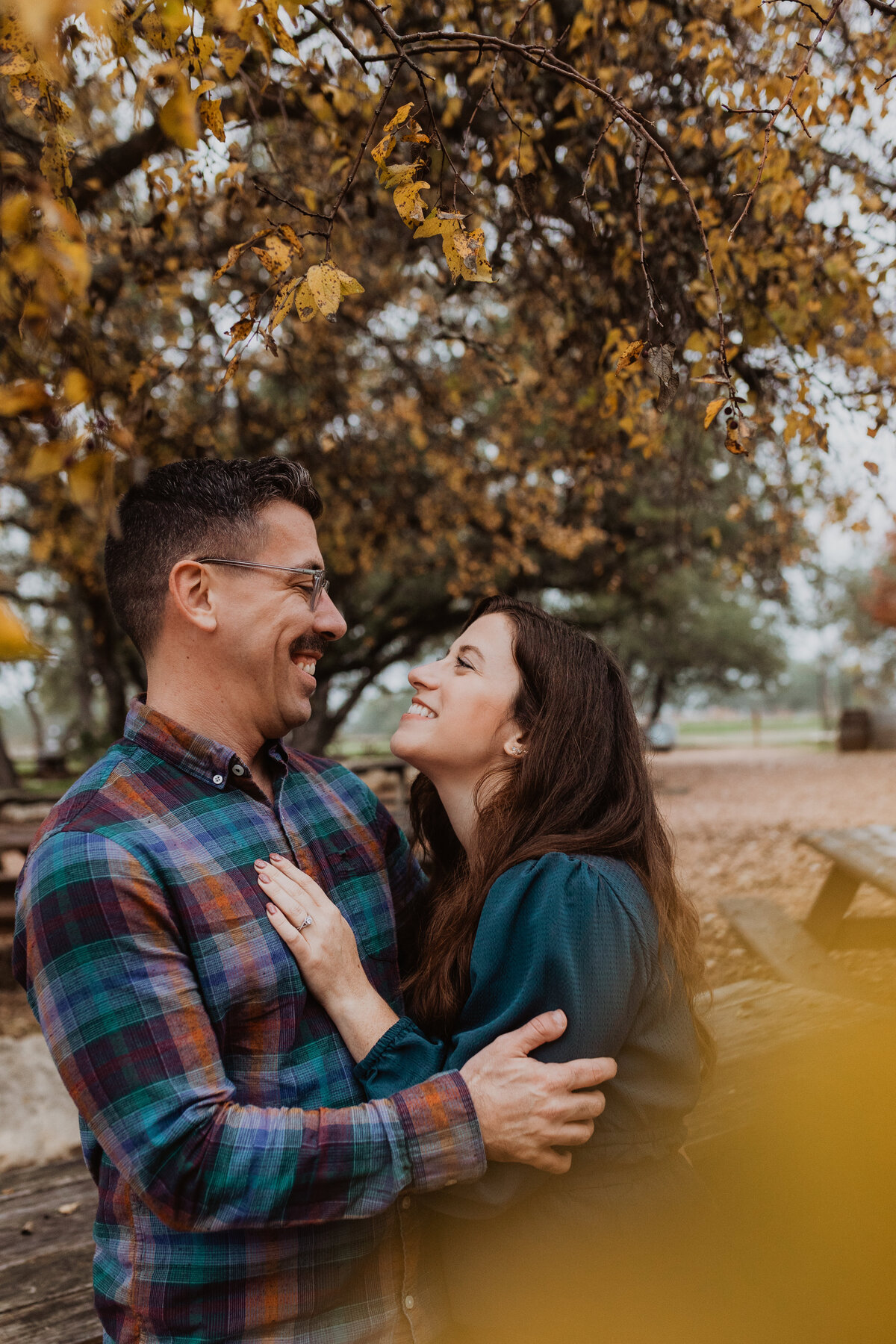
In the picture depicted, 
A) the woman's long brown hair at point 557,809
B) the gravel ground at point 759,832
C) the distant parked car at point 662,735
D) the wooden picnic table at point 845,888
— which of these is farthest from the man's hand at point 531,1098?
the distant parked car at point 662,735

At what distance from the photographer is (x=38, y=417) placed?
103 centimetres

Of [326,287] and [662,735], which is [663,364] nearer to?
[326,287]

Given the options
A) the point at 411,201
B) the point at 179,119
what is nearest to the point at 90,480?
the point at 179,119

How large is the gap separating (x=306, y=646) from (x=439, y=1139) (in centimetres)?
109

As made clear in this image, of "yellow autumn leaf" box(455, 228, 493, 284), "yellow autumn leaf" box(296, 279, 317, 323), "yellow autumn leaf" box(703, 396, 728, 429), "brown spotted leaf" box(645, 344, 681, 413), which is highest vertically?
"yellow autumn leaf" box(455, 228, 493, 284)

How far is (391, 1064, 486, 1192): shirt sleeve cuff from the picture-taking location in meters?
1.69

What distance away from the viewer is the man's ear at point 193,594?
80.8 inches

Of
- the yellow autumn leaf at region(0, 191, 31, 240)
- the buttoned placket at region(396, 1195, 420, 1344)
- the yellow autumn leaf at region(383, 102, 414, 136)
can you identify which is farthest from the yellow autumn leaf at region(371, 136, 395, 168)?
the buttoned placket at region(396, 1195, 420, 1344)

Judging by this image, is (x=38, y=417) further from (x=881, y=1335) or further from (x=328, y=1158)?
(x=881, y=1335)

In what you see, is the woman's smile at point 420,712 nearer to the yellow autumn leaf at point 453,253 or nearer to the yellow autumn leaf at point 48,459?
the yellow autumn leaf at point 453,253

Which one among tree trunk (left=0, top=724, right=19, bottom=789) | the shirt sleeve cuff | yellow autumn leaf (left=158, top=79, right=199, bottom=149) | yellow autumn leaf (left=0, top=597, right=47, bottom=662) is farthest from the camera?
tree trunk (left=0, top=724, right=19, bottom=789)

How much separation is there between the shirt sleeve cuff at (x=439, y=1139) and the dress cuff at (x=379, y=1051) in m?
0.14

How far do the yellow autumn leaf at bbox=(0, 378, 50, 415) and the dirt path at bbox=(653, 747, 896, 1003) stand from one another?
1256 millimetres

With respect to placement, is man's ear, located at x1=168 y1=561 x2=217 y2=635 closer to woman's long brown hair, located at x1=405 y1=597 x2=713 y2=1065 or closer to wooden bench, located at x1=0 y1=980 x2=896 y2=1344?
woman's long brown hair, located at x1=405 y1=597 x2=713 y2=1065
